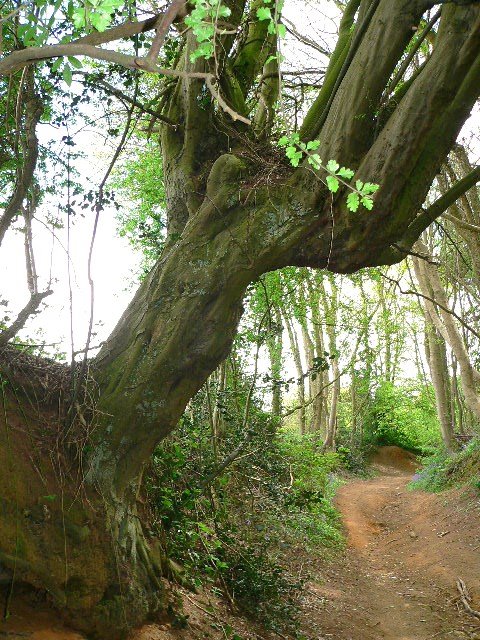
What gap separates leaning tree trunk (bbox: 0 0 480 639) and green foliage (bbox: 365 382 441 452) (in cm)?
2040

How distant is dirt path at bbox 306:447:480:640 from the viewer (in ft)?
22.1

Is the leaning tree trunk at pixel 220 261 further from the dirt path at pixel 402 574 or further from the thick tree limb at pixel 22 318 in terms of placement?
the dirt path at pixel 402 574

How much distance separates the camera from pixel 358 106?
4.41 m

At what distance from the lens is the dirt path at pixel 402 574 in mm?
6723

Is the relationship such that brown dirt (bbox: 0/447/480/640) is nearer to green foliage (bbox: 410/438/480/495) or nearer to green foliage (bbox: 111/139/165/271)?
green foliage (bbox: 410/438/480/495)

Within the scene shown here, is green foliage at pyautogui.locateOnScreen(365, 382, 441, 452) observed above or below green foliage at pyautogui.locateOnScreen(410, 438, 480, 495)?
above

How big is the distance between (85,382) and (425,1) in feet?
13.3

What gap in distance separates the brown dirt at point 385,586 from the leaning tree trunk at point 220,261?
0.61m

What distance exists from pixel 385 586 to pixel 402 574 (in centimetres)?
67

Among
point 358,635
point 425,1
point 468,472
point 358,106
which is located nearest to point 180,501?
point 358,635

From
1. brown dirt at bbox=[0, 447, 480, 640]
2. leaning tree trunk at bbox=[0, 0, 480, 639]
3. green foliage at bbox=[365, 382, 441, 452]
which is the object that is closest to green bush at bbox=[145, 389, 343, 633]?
brown dirt at bbox=[0, 447, 480, 640]

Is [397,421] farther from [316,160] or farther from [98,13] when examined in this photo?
[98,13]

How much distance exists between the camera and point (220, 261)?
14.6 feet

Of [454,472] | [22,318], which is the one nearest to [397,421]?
[454,472]
